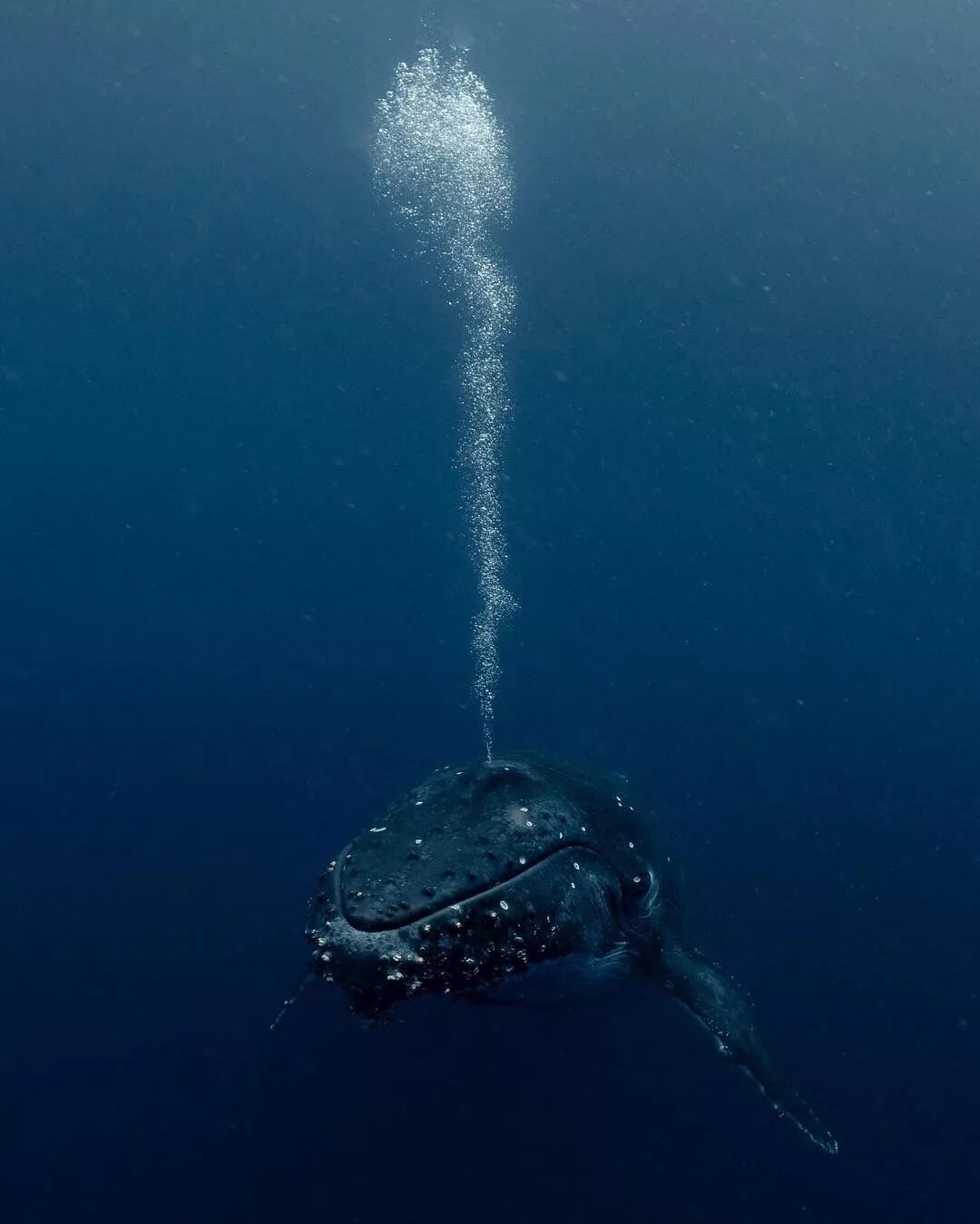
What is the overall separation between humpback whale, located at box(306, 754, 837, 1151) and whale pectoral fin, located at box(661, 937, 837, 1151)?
0.01 meters

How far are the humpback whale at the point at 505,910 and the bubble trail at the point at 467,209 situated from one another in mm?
7702

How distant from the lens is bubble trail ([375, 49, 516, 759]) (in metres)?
14.3

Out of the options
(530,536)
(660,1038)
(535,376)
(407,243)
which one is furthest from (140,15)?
(660,1038)

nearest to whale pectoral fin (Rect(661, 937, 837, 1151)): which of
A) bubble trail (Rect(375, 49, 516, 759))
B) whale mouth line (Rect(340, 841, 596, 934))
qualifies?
whale mouth line (Rect(340, 841, 596, 934))

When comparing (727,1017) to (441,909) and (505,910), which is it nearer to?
(505,910)

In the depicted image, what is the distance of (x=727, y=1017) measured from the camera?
677 centimetres

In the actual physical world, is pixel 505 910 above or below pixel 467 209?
below

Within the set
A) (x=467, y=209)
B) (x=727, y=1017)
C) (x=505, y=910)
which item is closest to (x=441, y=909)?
(x=505, y=910)

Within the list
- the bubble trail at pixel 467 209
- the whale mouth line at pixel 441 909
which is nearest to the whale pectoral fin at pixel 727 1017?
the whale mouth line at pixel 441 909

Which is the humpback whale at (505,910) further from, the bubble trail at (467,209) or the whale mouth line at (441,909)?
the bubble trail at (467,209)

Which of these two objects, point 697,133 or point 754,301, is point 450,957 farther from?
point 697,133

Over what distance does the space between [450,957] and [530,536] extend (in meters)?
9.37

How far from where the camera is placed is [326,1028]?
962 centimetres

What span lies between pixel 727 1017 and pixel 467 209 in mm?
12494
